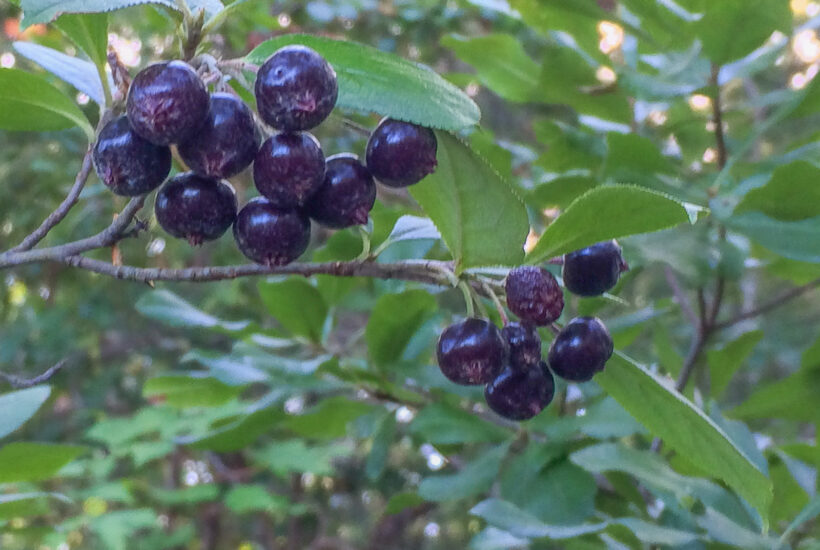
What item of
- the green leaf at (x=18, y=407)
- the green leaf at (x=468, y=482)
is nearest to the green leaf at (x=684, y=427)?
the green leaf at (x=468, y=482)

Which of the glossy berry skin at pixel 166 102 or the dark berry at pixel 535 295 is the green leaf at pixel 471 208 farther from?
the glossy berry skin at pixel 166 102

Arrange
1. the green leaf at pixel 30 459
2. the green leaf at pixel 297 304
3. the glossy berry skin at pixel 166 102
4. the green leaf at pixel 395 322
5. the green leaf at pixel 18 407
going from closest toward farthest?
1. the glossy berry skin at pixel 166 102
2. the green leaf at pixel 18 407
3. the green leaf at pixel 30 459
4. the green leaf at pixel 395 322
5. the green leaf at pixel 297 304

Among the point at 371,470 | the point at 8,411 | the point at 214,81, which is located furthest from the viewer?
the point at 371,470

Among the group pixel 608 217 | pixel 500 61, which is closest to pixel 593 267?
pixel 608 217

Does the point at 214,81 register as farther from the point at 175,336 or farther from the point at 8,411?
the point at 175,336

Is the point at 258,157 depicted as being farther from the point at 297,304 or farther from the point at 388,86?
the point at 297,304

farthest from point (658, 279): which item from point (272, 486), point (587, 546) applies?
point (587, 546)

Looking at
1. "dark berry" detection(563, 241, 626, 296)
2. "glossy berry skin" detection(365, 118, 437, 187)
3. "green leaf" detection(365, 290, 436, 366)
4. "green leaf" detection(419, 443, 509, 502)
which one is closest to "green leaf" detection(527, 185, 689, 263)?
"dark berry" detection(563, 241, 626, 296)
